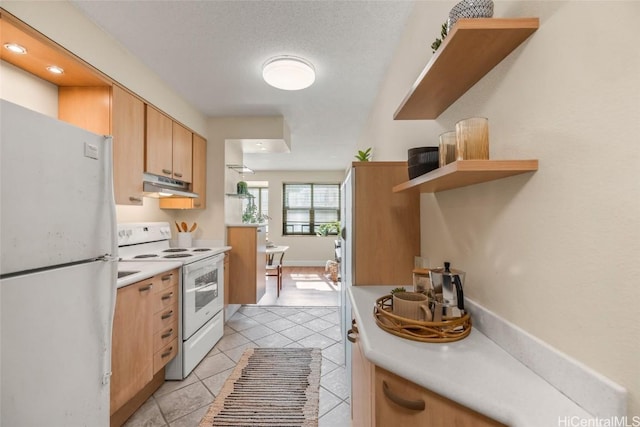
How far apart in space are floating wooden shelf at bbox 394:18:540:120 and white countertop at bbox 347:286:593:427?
96 centimetres

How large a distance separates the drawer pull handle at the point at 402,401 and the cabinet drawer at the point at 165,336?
175 centimetres

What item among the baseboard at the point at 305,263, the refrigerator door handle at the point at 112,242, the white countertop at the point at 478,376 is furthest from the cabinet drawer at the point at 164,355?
the baseboard at the point at 305,263

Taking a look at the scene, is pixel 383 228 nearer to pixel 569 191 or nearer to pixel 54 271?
pixel 569 191

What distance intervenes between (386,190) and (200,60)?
6.03ft

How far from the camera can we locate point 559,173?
69cm

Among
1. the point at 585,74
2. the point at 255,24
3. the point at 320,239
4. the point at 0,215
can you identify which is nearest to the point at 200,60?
the point at 255,24

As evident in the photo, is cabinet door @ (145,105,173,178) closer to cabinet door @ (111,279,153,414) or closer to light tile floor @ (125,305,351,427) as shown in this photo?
cabinet door @ (111,279,153,414)

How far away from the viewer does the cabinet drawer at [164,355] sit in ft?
6.17

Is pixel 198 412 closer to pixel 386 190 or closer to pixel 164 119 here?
pixel 386 190

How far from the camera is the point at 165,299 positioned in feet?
6.59

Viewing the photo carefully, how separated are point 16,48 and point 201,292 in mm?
2019

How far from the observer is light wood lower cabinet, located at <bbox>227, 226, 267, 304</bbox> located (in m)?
3.38

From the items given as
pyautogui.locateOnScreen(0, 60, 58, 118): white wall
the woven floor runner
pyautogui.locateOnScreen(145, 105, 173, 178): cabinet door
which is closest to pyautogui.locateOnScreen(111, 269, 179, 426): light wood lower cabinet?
the woven floor runner

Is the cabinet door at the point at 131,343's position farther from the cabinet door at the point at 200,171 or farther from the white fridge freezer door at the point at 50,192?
the cabinet door at the point at 200,171
